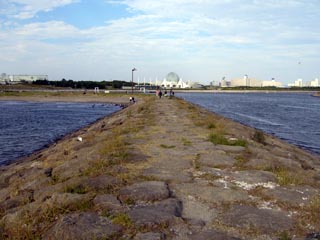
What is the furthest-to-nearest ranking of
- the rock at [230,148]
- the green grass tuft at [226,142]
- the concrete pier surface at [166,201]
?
the green grass tuft at [226,142]
the rock at [230,148]
the concrete pier surface at [166,201]

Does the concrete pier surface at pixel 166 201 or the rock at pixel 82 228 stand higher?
the rock at pixel 82 228

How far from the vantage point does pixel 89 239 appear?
319cm

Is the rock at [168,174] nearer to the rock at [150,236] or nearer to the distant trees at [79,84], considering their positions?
the rock at [150,236]

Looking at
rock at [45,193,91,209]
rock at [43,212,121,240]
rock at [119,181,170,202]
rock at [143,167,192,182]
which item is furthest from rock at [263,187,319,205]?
rock at [45,193,91,209]

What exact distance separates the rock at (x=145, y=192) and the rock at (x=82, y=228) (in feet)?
2.28

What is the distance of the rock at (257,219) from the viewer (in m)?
3.57

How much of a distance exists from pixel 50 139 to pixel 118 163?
13.9m

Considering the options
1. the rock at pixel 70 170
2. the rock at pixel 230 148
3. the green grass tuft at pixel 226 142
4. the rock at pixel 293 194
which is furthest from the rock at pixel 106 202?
the green grass tuft at pixel 226 142

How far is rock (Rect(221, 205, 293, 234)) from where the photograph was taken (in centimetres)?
357

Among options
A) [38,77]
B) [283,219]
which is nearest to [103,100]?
[283,219]

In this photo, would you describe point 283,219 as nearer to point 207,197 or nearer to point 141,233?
point 207,197

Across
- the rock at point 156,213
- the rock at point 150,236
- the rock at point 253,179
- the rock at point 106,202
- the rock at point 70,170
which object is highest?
the rock at point 106,202

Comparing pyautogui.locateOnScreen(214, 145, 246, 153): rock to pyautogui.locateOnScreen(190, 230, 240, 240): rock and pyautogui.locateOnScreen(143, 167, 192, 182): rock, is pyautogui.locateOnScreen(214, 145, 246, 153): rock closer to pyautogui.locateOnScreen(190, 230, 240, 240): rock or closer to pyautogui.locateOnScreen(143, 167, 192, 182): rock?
pyautogui.locateOnScreen(143, 167, 192, 182): rock

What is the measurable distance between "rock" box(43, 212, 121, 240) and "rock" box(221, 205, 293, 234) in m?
1.11
